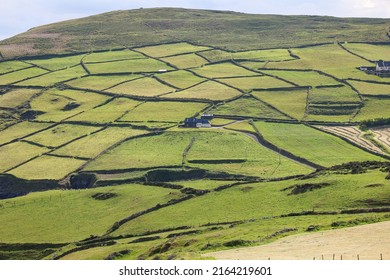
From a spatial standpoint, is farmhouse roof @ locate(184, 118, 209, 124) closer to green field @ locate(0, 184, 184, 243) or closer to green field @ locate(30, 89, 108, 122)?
green field @ locate(30, 89, 108, 122)

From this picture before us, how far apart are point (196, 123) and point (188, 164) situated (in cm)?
2719

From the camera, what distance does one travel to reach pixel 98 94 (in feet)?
631

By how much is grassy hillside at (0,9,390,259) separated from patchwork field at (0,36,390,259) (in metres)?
0.30

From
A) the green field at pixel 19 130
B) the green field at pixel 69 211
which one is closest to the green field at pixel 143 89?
the green field at pixel 19 130

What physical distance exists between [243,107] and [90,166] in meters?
48.5

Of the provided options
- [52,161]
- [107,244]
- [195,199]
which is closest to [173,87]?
[52,161]

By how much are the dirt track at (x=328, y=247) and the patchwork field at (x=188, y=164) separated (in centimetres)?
314

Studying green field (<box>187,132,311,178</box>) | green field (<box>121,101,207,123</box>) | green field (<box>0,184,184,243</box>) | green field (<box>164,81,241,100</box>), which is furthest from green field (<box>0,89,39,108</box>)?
green field (<box>0,184,184,243</box>)

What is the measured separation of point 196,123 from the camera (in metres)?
159

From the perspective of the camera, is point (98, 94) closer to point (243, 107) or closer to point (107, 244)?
point (243, 107)

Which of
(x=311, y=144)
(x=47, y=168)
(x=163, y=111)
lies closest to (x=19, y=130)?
(x=163, y=111)

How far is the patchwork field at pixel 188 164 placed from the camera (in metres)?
85.9

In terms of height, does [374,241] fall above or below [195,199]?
above

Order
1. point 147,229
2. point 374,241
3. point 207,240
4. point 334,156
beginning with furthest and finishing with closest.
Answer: point 334,156 → point 147,229 → point 207,240 → point 374,241
